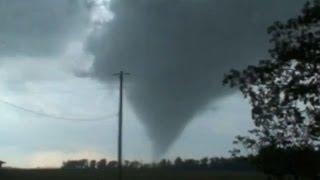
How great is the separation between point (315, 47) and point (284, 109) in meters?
3.87

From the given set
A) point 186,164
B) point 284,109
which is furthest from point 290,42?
point 186,164

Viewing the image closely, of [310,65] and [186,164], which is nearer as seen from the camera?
[310,65]

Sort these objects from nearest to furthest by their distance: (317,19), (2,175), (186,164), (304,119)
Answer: (317,19)
(304,119)
(2,175)
(186,164)

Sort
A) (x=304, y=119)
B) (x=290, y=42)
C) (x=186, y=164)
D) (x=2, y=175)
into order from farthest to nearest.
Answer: (x=186, y=164), (x=2, y=175), (x=304, y=119), (x=290, y=42)

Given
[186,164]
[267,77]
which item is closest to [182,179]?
[186,164]

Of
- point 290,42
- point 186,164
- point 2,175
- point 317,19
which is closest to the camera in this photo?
point 317,19

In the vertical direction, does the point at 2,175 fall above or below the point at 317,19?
above

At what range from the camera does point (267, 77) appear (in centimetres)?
2416

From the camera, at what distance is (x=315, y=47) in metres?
21.8

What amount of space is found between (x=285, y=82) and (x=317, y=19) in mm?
2715

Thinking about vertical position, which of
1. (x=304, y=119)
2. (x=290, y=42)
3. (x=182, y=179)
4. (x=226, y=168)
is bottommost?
(x=304, y=119)

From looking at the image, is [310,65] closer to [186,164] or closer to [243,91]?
[243,91]

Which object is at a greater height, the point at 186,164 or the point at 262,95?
the point at 186,164

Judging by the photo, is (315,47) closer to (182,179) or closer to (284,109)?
(284,109)
